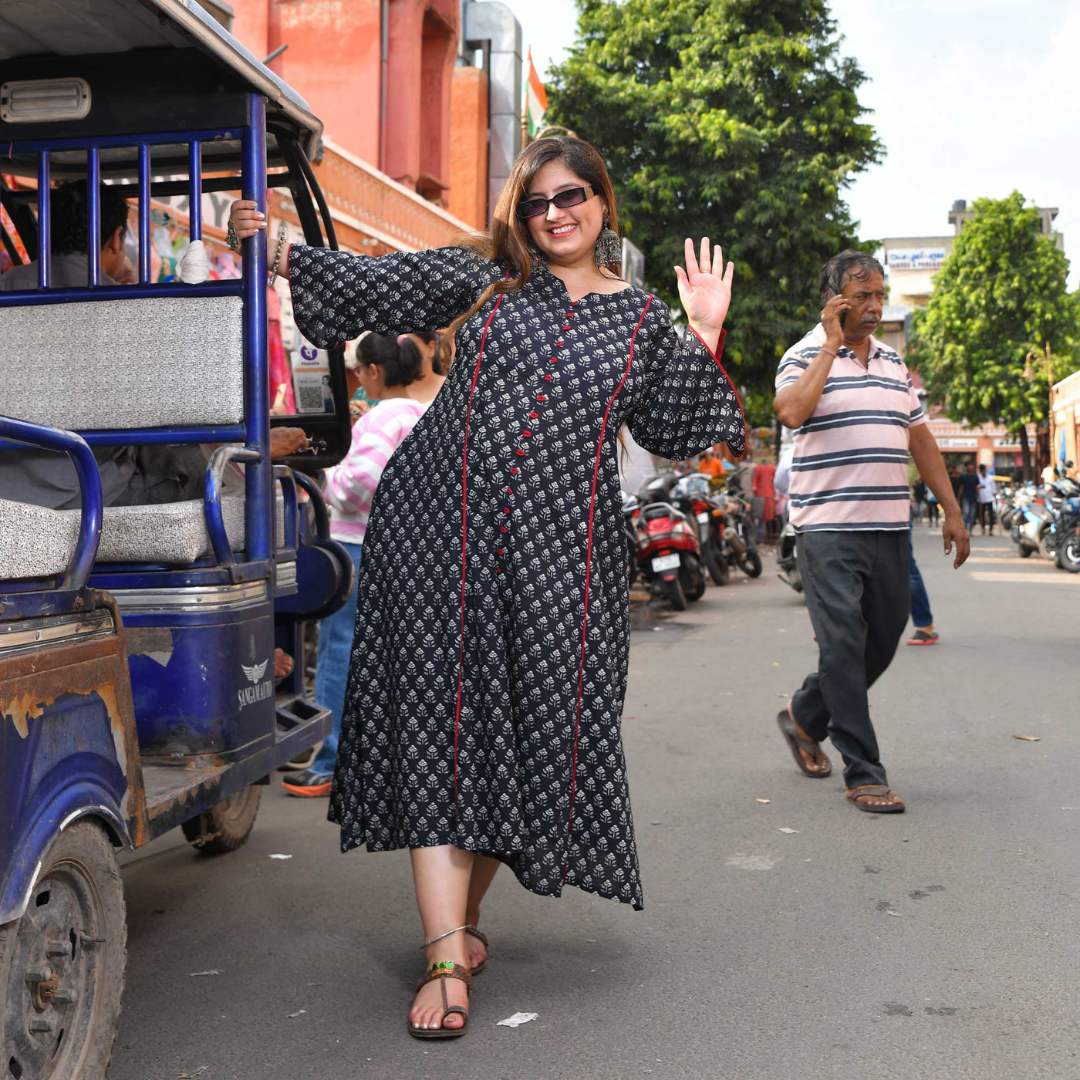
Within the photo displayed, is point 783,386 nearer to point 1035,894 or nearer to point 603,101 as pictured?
point 1035,894

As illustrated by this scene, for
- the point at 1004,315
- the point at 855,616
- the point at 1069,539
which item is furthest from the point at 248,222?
the point at 1004,315

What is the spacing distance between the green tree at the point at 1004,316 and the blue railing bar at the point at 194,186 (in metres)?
47.2

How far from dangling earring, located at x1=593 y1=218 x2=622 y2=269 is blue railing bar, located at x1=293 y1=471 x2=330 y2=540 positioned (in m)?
1.68

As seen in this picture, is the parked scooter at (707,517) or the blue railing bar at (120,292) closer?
the blue railing bar at (120,292)

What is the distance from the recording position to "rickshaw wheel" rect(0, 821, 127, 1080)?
2.55 m

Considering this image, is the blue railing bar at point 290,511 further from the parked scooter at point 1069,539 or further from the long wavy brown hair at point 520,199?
the parked scooter at point 1069,539

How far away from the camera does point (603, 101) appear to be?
1062 inches

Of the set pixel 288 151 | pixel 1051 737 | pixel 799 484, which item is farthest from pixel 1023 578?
pixel 288 151

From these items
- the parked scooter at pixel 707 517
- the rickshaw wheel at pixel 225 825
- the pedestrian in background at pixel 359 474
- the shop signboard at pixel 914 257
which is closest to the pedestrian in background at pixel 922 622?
the parked scooter at pixel 707 517

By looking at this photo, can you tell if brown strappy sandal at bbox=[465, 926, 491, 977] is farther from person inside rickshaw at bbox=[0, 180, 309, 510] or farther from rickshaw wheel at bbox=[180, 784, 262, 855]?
person inside rickshaw at bbox=[0, 180, 309, 510]

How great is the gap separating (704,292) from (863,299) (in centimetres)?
198

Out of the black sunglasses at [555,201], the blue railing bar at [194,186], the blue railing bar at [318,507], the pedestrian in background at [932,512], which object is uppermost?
the blue railing bar at [194,186]

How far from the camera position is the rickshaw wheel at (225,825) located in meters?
4.67

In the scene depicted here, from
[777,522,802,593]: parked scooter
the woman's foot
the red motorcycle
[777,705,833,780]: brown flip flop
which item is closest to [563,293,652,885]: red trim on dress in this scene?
the woman's foot
